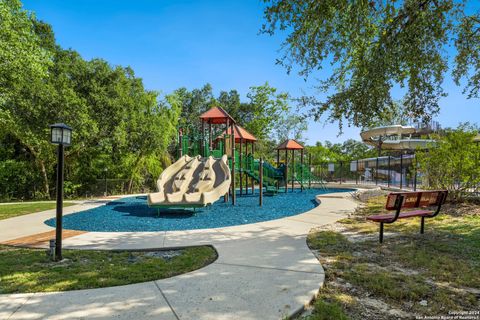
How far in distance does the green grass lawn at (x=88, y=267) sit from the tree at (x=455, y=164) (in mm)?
9288

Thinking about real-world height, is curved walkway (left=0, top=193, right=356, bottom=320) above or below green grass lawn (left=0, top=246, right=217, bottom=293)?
above

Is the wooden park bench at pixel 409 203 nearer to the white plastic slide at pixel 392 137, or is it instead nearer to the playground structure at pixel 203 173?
the playground structure at pixel 203 173

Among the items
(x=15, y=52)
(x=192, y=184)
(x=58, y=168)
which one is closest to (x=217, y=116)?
(x=192, y=184)

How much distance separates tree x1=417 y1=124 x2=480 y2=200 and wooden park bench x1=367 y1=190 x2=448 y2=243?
428 centimetres

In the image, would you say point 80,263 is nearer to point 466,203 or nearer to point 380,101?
point 380,101

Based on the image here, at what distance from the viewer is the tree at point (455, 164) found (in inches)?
389

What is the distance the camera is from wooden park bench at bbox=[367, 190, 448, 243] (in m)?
5.86

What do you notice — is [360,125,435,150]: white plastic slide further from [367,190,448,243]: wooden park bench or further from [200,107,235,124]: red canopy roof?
[367,190,448,243]: wooden park bench

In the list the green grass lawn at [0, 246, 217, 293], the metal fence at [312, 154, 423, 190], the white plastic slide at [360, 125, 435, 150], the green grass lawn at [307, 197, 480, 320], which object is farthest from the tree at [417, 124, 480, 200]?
the white plastic slide at [360, 125, 435, 150]

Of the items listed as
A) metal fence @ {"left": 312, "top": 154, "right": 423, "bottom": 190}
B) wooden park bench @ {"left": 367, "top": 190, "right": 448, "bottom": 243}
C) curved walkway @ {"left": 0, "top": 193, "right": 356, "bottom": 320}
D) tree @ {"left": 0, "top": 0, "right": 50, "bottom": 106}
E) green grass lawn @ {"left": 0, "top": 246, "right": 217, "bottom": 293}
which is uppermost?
tree @ {"left": 0, "top": 0, "right": 50, "bottom": 106}

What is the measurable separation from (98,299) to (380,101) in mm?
6624

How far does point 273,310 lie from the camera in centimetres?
296

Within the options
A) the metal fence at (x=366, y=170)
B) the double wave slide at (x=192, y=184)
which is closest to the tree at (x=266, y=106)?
the metal fence at (x=366, y=170)

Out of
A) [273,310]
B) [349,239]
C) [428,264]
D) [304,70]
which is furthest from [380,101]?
[273,310]
